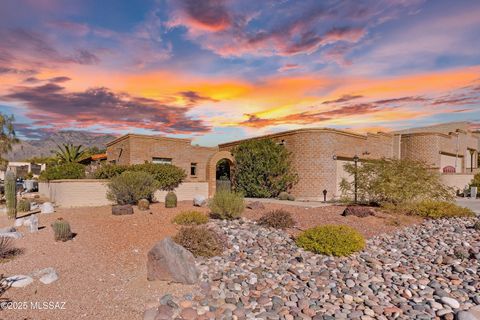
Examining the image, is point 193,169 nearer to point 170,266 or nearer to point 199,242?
point 199,242

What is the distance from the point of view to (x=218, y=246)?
7363mm

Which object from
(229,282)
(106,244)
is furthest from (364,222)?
(106,244)

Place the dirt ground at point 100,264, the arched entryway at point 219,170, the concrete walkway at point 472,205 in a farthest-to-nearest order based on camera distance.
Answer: the arched entryway at point 219,170, the concrete walkway at point 472,205, the dirt ground at point 100,264

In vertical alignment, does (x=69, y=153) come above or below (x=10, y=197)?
above

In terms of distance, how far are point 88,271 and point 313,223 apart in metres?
7.05

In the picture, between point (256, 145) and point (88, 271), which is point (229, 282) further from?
point (256, 145)

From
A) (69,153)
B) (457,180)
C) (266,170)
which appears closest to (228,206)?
(266,170)

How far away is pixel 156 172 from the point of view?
17.9 meters

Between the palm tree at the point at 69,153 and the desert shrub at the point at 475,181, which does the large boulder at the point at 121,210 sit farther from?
the desert shrub at the point at 475,181

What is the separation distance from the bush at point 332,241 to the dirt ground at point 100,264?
5.51 feet

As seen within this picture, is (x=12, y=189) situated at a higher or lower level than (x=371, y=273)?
higher

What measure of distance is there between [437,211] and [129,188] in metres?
13.2

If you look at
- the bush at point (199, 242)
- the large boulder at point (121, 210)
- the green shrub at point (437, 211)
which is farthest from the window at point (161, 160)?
the green shrub at point (437, 211)

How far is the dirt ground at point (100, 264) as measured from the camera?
4.77 meters
